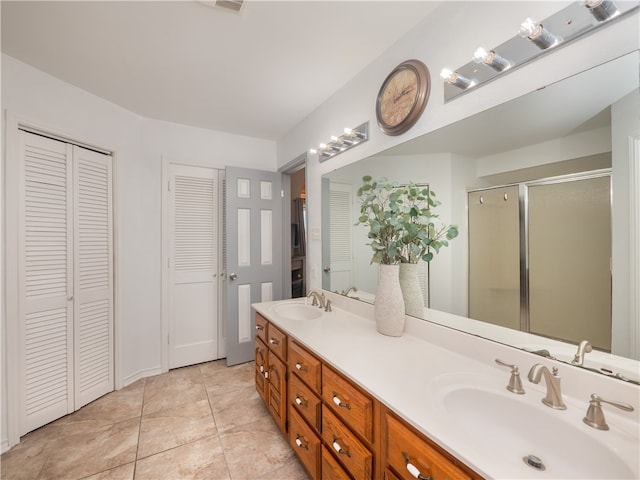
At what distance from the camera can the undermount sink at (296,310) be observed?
2036 millimetres

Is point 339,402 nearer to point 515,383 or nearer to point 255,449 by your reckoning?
point 515,383

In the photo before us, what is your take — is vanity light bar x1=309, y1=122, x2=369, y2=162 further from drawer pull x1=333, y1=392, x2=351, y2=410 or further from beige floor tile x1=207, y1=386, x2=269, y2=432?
beige floor tile x1=207, y1=386, x2=269, y2=432

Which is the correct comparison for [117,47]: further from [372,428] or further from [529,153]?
[372,428]

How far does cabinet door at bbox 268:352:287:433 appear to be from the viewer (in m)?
1.61

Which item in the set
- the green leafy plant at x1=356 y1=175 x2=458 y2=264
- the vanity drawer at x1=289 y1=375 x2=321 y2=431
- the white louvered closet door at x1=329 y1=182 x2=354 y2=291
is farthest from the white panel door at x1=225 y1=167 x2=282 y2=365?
the green leafy plant at x1=356 y1=175 x2=458 y2=264

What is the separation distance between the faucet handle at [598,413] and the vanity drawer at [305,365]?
894mm

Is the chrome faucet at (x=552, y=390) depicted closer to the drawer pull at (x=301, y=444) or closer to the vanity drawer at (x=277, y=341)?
the drawer pull at (x=301, y=444)

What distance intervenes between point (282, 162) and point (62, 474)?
290cm

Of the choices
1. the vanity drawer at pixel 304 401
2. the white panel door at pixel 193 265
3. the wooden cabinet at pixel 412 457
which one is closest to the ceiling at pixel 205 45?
the white panel door at pixel 193 265

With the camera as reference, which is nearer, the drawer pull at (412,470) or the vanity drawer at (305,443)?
the drawer pull at (412,470)

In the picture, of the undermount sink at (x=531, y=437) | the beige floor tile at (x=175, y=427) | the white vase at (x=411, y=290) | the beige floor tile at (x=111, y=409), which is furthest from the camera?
the beige floor tile at (x=111, y=409)

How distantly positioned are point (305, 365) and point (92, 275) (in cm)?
200

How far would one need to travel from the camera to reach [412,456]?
30.3 inches

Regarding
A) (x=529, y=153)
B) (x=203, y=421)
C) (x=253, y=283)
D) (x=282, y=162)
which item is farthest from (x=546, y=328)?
(x=282, y=162)
